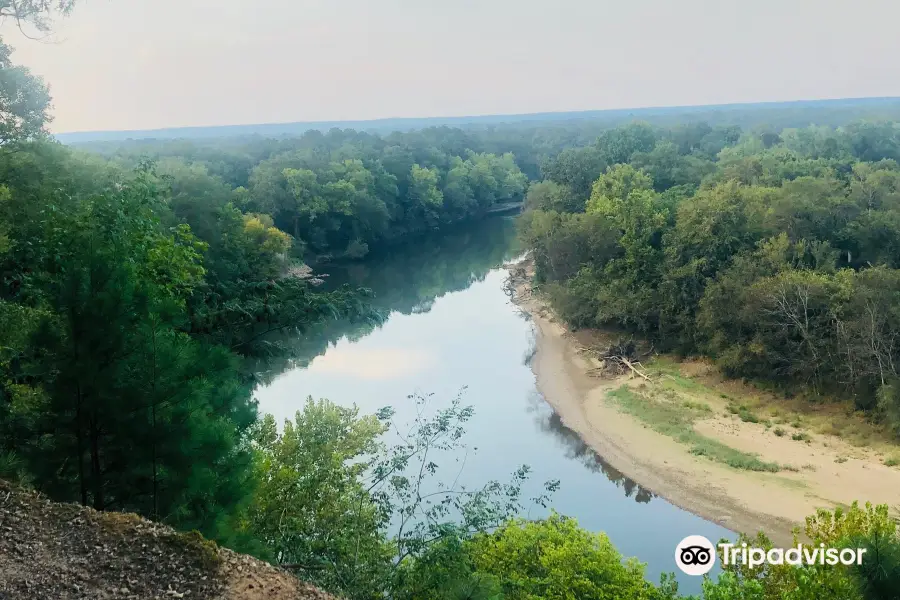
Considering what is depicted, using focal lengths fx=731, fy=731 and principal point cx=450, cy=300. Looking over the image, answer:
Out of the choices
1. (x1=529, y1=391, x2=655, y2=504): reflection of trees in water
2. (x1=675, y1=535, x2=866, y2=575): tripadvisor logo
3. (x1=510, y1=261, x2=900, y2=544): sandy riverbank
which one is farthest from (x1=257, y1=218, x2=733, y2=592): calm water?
(x1=675, y1=535, x2=866, y2=575): tripadvisor logo

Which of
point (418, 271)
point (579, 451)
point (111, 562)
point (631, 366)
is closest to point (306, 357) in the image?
point (579, 451)

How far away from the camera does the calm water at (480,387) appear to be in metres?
15.8

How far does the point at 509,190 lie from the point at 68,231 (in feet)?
204

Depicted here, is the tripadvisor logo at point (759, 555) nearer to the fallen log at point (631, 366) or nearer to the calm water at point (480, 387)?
the calm water at point (480, 387)

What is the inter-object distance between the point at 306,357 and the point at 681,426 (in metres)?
13.2

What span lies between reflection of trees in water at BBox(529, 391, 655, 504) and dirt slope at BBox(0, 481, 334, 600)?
43.1 feet

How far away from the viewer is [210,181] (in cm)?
2645

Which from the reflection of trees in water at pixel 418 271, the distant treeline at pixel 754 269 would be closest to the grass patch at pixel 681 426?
the distant treeline at pixel 754 269

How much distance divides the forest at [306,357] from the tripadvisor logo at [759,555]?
0.14 m

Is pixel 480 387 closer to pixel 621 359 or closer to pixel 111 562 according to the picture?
pixel 621 359

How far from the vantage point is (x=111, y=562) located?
A: 521 cm

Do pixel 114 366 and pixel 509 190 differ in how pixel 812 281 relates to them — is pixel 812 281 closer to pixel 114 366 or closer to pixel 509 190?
pixel 114 366

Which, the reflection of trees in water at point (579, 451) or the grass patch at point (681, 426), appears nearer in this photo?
the reflection of trees in water at point (579, 451)

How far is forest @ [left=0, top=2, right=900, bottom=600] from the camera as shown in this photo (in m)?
6.11
